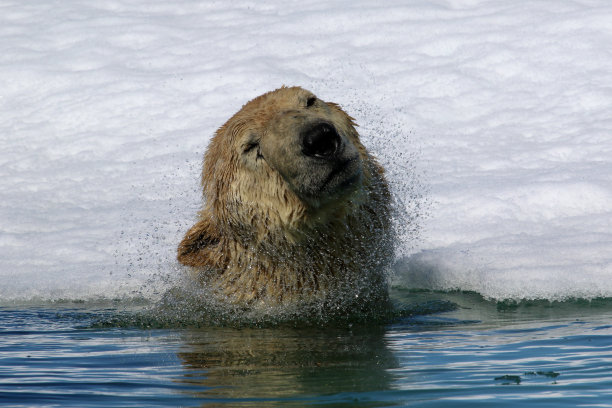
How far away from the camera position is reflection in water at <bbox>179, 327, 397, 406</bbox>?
3.20 m

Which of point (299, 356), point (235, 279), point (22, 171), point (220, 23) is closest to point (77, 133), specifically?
point (22, 171)

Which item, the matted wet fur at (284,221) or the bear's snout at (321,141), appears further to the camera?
the matted wet fur at (284,221)

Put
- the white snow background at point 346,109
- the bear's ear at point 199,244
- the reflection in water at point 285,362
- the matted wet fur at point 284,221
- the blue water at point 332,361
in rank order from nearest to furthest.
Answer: the blue water at point 332,361, the reflection in water at point 285,362, the matted wet fur at point 284,221, the bear's ear at point 199,244, the white snow background at point 346,109

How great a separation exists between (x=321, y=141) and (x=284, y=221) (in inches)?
27.7

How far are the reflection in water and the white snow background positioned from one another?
142 cm

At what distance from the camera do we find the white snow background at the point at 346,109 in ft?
21.8

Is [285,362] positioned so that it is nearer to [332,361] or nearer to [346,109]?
[332,361]

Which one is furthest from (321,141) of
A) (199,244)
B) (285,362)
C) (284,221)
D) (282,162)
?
(199,244)

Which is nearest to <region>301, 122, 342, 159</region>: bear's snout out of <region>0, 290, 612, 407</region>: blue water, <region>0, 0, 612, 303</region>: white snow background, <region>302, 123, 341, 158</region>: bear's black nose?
<region>302, 123, 341, 158</region>: bear's black nose

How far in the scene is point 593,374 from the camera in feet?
10.6

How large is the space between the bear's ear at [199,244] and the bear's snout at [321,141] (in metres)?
1.32

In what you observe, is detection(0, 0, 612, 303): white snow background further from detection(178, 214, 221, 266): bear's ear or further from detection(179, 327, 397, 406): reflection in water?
detection(179, 327, 397, 406): reflection in water

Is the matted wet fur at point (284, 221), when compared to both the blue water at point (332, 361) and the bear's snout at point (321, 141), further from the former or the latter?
the blue water at point (332, 361)

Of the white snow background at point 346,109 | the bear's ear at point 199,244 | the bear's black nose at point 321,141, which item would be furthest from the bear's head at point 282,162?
the white snow background at point 346,109
